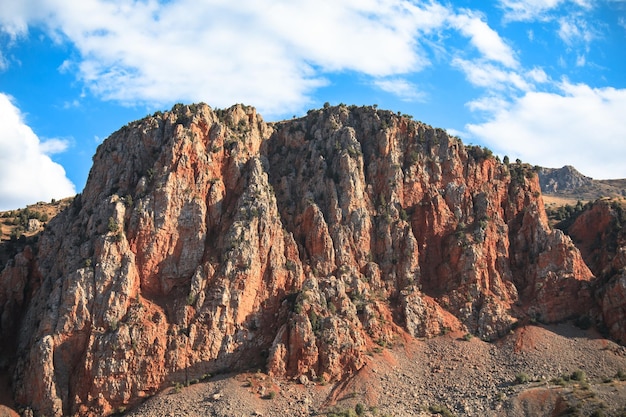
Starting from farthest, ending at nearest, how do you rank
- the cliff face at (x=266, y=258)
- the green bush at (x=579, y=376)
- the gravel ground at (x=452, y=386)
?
the cliff face at (x=266, y=258)
the green bush at (x=579, y=376)
the gravel ground at (x=452, y=386)

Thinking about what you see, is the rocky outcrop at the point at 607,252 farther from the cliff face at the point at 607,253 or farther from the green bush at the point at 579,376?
the green bush at the point at 579,376

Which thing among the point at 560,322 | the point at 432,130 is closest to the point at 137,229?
the point at 432,130

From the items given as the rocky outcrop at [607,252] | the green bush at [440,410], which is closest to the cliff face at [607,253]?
the rocky outcrop at [607,252]

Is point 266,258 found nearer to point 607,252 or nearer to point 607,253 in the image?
point 607,253

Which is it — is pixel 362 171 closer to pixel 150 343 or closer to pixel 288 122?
pixel 288 122

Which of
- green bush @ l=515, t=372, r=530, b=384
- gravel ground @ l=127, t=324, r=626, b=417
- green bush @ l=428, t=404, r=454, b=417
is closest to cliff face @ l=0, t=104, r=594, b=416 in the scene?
gravel ground @ l=127, t=324, r=626, b=417

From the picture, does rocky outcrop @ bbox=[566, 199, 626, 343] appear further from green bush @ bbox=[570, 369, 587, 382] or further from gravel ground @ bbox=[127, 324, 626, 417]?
green bush @ bbox=[570, 369, 587, 382]

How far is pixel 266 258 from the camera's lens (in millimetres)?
100812

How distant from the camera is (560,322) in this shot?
100000 mm

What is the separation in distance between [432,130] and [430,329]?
3973 cm

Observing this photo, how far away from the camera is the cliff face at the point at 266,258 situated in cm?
8988

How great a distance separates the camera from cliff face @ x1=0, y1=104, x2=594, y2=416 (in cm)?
8988

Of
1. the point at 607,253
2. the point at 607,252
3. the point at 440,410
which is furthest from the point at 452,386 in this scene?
the point at 607,252

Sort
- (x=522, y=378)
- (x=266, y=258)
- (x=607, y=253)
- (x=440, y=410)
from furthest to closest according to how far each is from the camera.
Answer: (x=607, y=253) → (x=266, y=258) → (x=522, y=378) → (x=440, y=410)
